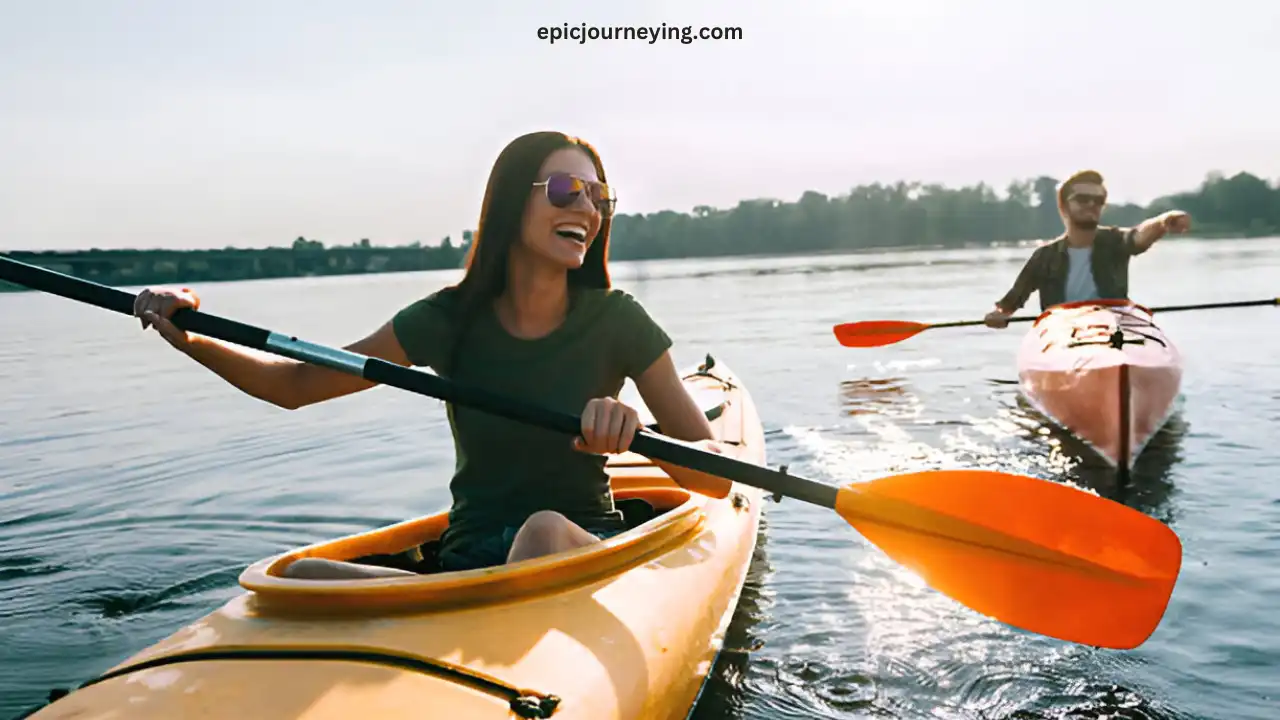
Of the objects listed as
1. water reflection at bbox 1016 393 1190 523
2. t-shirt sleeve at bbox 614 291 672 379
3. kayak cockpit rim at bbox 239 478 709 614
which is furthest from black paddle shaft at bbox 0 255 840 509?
water reflection at bbox 1016 393 1190 523

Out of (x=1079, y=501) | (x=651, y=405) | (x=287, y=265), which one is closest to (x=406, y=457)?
(x=651, y=405)

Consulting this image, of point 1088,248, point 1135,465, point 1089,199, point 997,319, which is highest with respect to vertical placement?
point 1089,199

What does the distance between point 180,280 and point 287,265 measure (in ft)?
34.3

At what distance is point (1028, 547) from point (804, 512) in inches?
114

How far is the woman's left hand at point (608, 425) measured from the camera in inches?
107

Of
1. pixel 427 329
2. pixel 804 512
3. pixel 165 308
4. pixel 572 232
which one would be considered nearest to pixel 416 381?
pixel 427 329

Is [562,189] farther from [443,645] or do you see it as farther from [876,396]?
[876,396]

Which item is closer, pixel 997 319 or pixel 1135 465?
pixel 1135 465

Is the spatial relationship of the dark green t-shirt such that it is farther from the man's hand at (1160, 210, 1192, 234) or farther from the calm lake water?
the man's hand at (1160, 210, 1192, 234)

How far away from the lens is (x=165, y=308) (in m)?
2.88

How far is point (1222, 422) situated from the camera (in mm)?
7945

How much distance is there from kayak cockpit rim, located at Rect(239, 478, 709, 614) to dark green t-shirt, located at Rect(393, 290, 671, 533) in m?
0.20

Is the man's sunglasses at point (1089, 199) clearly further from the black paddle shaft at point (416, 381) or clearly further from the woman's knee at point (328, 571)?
the woman's knee at point (328, 571)

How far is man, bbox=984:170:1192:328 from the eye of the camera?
8.76 meters
